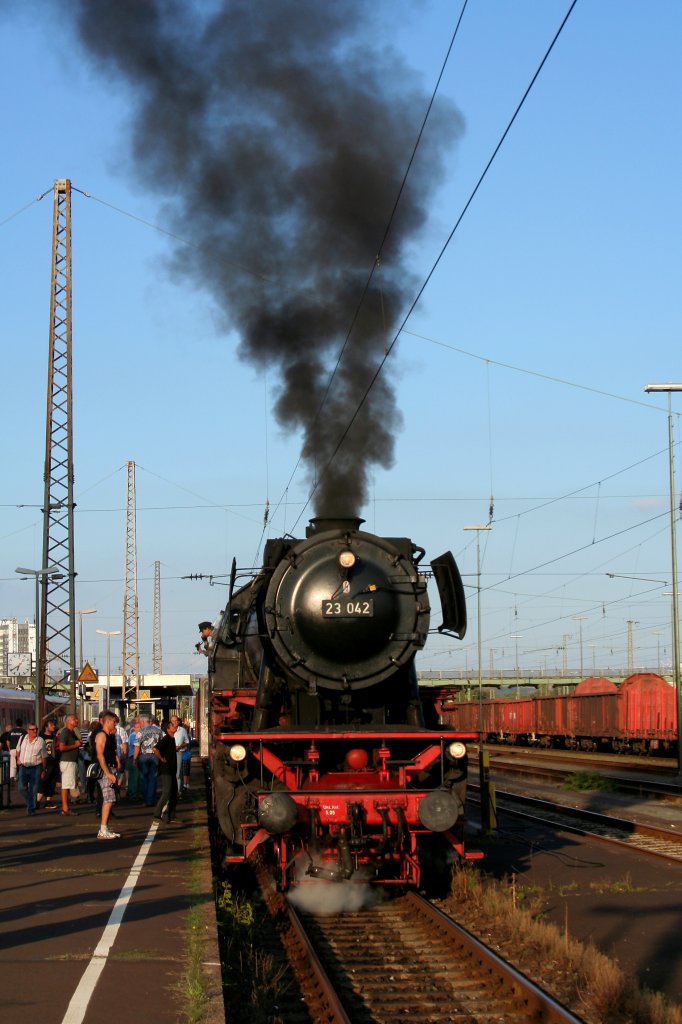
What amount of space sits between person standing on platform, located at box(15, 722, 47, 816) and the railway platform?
2.75 m

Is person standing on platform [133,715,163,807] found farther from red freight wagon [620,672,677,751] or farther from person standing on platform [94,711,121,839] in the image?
red freight wagon [620,672,677,751]

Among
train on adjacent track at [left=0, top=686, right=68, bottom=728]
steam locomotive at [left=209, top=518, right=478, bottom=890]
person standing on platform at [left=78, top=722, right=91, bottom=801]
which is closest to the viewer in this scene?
steam locomotive at [left=209, top=518, right=478, bottom=890]

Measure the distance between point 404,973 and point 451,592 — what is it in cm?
397

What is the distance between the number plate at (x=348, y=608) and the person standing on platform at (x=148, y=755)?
751cm

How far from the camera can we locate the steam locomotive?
965 centimetres

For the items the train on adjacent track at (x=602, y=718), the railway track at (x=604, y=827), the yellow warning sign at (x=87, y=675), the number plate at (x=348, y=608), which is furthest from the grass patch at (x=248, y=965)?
the train on adjacent track at (x=602, y=718)

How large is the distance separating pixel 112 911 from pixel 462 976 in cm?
283

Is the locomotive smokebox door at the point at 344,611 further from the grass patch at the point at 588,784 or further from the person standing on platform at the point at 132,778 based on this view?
the grass patch at the point at 588,784

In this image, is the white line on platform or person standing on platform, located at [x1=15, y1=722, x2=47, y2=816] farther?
person standing on platform, located at [x1=15, y1=722, x2=47, y2=816]

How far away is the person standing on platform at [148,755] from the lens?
17.2 meters

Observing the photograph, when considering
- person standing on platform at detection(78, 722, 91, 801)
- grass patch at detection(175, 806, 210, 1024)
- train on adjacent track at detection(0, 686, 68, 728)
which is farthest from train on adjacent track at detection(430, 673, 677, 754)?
grass patch at detection(175, 806, 210, 1024)

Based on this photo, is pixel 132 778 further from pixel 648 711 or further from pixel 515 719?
pixel 515 719

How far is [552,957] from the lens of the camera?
26.0 ft

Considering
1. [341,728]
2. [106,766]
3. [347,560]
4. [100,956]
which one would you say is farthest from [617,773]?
[100,956]
